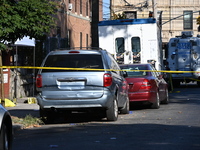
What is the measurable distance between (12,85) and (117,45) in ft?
15.6

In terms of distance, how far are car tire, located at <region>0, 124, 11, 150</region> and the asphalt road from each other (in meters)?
1.32

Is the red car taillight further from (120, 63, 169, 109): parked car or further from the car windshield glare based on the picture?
the car windshield glare

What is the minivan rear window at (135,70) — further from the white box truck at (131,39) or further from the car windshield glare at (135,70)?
the white box truck at (131,39)

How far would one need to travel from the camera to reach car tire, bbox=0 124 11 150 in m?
7.51

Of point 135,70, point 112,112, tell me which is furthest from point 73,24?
point 112,112

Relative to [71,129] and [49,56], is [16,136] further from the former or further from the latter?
[49,56]

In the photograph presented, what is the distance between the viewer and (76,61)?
1316 centimetres

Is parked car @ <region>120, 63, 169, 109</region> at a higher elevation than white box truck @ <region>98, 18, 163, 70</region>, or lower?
lower

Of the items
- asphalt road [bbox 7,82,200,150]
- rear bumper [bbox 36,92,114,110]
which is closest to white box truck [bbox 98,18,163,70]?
asphalt road [bbox 7,82,200,150]

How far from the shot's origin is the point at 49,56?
1330 cm

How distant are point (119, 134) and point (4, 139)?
3482 millimetres

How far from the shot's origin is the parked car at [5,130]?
24.6 ft

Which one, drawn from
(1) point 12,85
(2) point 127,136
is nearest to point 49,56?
(2) point 127,136

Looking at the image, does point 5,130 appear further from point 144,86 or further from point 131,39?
point 131,39
